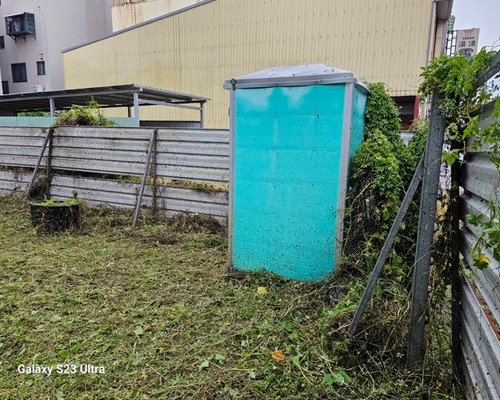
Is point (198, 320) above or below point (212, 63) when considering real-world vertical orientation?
below

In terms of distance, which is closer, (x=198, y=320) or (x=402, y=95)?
(x=198, y=320)

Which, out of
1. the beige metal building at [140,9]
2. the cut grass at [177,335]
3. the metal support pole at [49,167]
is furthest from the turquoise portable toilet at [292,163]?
the beige metal building at [140,9]

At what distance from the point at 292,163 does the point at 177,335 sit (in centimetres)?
167

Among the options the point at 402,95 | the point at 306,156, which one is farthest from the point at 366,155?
the point at 402,95

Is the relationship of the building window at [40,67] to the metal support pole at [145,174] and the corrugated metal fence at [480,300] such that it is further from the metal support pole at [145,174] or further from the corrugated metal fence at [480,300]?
the corrugated metal fence at [480,300]

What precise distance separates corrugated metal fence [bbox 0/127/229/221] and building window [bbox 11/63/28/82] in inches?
862

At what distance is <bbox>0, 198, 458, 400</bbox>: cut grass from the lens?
1.98 metres

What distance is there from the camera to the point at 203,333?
2.50m

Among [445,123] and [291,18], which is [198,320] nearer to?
[445,123]

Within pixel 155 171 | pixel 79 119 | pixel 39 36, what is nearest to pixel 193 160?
pixel 155 171

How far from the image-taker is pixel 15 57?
2459cm

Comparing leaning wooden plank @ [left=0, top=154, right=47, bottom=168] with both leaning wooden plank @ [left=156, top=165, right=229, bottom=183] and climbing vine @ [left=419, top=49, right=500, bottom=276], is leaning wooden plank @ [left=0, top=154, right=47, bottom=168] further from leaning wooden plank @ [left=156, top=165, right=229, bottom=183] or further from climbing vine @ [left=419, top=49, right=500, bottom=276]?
climbing vine @ [left=419, top=49, right=500, bottom=276]

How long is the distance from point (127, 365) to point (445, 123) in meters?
2.36

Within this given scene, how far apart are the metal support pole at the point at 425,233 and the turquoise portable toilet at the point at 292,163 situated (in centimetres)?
94
